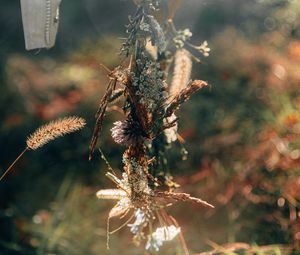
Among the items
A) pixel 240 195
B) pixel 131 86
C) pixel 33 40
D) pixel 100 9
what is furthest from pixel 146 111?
pixel 100 9

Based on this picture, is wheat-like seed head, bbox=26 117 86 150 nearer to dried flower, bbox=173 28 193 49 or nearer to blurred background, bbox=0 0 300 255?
dried flower, bbox=173 28 193 49

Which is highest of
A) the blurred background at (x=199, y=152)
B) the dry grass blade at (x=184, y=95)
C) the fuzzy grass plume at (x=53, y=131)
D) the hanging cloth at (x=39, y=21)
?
the hanging cloth at (x=39, y=21)

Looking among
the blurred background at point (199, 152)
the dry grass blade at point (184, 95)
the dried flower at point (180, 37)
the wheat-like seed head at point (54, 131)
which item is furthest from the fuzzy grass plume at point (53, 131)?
the blurred background at point (199, 152)

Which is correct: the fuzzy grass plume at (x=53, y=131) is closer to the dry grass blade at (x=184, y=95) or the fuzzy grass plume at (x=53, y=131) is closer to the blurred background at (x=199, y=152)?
the dry grass blade at (x=184, y=95)

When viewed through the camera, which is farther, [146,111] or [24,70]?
[24,70]

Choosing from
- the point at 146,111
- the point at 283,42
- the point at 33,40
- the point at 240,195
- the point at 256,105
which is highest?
the point at 33,40

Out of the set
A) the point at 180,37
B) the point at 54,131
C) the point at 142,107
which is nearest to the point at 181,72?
the point at 180,37

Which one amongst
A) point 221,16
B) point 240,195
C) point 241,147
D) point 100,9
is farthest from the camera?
point 100,9

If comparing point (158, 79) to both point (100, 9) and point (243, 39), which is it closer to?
point (243, 39)

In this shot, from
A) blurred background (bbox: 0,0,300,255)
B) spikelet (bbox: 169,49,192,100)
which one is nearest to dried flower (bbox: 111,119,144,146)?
spikelet (bbox: 169,49,192,100)
